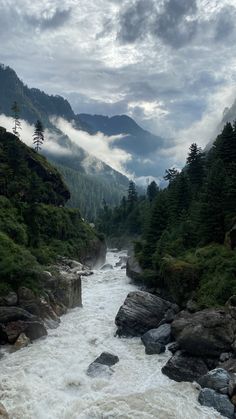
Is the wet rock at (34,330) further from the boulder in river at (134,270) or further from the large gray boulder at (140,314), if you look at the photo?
the boulder in river at (134,270)

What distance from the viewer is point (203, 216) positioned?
51375 mm

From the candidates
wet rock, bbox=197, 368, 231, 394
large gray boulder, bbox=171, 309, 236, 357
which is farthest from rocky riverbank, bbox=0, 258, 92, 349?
wet rock, bbox=197, 368, 231, 394

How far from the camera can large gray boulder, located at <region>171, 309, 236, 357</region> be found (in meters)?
29.4

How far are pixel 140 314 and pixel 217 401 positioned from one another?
1455cm

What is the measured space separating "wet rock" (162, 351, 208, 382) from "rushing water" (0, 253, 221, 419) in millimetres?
676

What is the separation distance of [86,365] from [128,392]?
5.23 meters

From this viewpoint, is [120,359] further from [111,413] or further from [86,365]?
[111,413]

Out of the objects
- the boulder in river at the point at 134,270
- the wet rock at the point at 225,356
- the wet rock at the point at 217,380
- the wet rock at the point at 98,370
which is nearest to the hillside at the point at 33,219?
the boulder in river at the point at 134,270

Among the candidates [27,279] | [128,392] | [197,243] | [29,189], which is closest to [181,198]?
[197,243]

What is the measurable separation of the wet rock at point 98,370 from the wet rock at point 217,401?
23.4ft

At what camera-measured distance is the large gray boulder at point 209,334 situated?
29.4 meters

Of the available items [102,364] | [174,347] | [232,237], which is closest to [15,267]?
[102,364]

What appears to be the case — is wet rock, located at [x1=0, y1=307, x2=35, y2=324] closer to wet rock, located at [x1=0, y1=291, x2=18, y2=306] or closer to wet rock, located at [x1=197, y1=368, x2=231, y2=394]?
wet rock, located at [x1=0, y1=291, x2=18, y2=306]

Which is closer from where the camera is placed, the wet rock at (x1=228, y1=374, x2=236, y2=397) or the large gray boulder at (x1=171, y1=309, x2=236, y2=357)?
the wet rock at (x1=228, y1=374, x2=236, y2=397)
